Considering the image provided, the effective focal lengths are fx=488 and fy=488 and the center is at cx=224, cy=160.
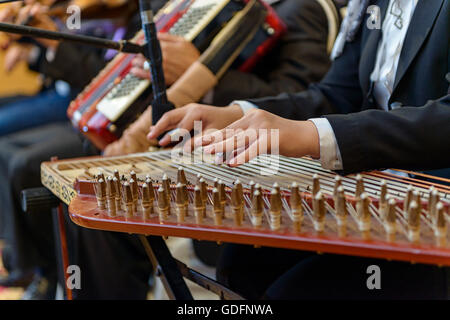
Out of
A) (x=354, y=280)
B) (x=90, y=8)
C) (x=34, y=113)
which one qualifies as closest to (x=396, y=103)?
(x=354, y=280)

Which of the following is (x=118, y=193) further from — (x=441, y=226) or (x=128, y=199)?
(x=441, y=226)

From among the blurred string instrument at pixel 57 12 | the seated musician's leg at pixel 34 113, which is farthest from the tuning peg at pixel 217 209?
the seated musician's leg at pixel 34 113

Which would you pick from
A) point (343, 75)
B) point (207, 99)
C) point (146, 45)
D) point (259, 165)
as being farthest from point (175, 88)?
point (259, 165)

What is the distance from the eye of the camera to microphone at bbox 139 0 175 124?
1.29 metres

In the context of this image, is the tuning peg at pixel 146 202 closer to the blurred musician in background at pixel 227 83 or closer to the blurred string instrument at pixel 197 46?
the blurred string instrument at pixel 197 46

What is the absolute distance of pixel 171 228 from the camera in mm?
806

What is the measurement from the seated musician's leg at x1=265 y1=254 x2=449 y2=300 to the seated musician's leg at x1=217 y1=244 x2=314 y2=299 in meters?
0.11

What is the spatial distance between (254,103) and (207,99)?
1.65 ft

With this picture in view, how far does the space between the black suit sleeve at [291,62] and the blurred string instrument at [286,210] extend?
0.80 m

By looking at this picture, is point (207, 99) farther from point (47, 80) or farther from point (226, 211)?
point (47, 80)

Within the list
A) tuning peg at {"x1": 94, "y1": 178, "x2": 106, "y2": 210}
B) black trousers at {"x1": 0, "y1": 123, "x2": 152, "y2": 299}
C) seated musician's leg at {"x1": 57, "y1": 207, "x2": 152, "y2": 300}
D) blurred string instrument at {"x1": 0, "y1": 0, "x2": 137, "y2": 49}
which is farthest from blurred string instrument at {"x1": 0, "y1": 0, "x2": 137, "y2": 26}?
tuning peg at {"x1": 94, "y1": 178, "x2": 106, "y2": 210}

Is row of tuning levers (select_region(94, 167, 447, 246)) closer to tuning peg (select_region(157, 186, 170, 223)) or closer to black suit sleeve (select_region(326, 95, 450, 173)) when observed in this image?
tuning peg (select_region(157, 186, 170, 223))

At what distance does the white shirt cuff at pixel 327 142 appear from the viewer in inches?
36.0

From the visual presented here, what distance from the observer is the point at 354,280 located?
1.02 m
